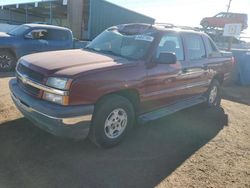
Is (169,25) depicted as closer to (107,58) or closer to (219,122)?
(107,58)

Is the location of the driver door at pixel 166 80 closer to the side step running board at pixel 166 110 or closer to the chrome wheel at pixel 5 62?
the side step running board at pixel 166 110

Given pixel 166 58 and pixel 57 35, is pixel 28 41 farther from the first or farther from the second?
pixel 166 58

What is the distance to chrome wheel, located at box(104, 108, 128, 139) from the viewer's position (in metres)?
4.06

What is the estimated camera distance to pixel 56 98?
11.5ft

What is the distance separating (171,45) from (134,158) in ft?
7.41

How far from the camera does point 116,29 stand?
5398mm

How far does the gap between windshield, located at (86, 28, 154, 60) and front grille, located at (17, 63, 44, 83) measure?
4.48 ft

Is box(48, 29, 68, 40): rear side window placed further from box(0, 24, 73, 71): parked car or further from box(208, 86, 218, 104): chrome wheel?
box(208, 86, 218, 104): chrome wheel

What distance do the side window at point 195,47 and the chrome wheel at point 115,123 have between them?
7.07ft

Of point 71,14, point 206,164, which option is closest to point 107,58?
point 206,164

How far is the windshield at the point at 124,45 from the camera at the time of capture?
4.59 metres

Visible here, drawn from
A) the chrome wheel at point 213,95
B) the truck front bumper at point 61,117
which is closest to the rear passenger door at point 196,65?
the chrome wheel at point 213,95

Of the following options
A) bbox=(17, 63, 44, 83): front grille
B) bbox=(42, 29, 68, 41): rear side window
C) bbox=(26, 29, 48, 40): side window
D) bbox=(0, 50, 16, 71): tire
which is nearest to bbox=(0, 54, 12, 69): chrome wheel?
bbox=(0, 50, 16, 71): tire

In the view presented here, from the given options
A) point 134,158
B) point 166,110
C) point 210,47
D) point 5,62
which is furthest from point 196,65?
point 5,62
